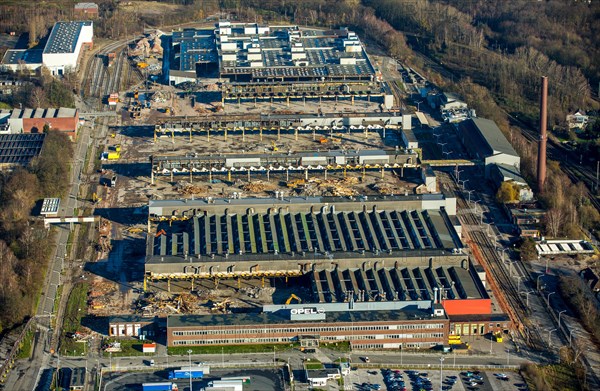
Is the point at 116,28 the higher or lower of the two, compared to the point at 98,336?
lower

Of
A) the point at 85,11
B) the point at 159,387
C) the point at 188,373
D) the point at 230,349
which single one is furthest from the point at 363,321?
the point at 85,11

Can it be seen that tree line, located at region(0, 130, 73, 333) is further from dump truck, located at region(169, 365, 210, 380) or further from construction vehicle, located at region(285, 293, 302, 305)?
construction vehicle, located at region(285, 293, 302, 305)

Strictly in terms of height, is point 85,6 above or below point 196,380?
below

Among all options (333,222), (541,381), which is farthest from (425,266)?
(541,381)

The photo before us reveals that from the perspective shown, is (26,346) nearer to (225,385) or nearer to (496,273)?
(225,385)

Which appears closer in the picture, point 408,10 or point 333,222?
point 333,222

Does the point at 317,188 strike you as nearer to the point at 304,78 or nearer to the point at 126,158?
the point at 126,158

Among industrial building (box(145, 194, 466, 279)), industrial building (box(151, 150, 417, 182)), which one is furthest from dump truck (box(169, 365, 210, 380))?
industrial building (box(151, 150, 417, 182))

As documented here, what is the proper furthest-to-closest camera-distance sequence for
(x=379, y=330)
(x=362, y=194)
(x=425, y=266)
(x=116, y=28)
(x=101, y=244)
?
(x=116, y=28), (x=362, y=194), (x=101, y=244), (x=425, y=266), (x=379, y=330)
